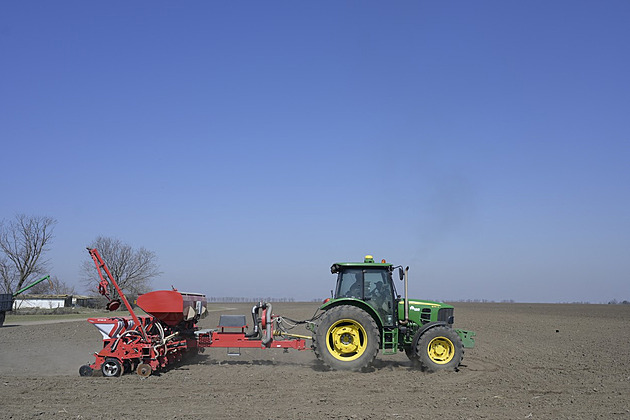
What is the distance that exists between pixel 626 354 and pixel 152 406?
13903mm

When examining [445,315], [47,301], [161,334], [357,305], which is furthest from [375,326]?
[47,301]

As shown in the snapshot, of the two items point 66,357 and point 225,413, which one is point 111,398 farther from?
point 66,357

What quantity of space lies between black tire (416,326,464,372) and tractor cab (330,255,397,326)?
3.20ft

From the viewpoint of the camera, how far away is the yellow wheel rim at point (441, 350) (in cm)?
1095

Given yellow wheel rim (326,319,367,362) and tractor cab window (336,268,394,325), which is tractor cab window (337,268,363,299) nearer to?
tractor cab window (336,268,394,325)

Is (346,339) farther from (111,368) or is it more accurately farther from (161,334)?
(111,368)

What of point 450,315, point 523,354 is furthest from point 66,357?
point 523,354

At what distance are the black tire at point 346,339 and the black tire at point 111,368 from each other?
3992mm

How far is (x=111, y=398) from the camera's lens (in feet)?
27.0

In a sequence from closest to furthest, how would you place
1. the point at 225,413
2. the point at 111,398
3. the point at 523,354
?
1. the point at 225,413
2. the point at 111,398
3. the point at 523,354

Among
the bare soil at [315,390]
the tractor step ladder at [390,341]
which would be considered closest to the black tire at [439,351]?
the bare soil at [315,390]

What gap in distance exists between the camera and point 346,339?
1105 cm

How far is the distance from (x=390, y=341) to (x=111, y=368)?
231 inches

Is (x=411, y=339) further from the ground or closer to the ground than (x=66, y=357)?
further from the ground
